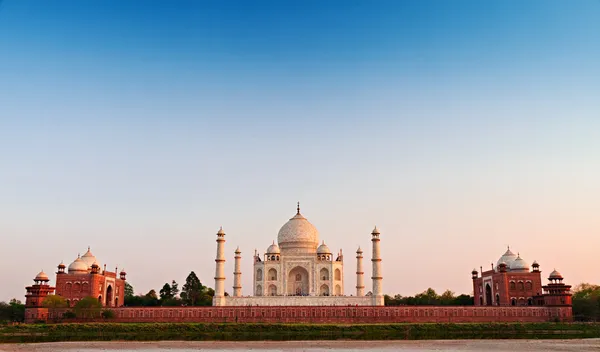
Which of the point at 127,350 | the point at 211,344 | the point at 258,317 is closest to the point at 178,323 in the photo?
the point at 258,317

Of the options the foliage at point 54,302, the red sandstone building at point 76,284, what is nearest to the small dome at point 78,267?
the red sandstone building at point 76,284

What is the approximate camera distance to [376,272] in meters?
51.2

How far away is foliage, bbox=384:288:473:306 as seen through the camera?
62.3 m

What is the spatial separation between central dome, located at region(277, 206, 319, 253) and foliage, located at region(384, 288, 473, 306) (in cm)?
999

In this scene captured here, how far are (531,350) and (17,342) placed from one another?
26.3 metres

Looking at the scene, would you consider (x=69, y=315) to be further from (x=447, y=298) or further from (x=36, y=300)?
(x=447, y=298)

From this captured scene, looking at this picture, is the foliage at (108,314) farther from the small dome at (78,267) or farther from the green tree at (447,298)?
the green tree at (447,298)

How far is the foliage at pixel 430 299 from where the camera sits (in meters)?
62.3

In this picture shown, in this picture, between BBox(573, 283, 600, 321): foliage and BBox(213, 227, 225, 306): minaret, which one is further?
BBox(213, 227, 225, 306): minaret

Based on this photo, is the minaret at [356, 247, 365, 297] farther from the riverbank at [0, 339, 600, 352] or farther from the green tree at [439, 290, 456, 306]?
the riverbank at [0, 339, 600, 352]

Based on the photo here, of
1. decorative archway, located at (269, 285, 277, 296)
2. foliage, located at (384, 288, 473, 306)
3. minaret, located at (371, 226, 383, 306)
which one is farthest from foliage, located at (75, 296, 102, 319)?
foliage, located at (384, 288, 473, 306)

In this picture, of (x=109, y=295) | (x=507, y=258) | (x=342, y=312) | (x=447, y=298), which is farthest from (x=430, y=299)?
(x=109, y=295)

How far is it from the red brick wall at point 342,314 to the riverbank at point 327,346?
12034 mm

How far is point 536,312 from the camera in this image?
156ft
